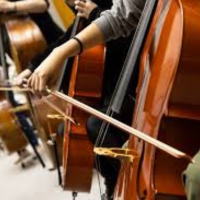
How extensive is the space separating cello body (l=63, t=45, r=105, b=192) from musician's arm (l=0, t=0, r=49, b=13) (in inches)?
22.2

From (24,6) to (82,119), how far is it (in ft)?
2.28

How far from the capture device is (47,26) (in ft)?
6.64

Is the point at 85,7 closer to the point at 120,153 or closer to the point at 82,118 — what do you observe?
the point at 82,118

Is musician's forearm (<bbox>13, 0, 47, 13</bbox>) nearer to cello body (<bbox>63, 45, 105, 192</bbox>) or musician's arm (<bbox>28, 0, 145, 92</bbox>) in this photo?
cello body (<bbox>63, 45, 105, 192</bbox>)

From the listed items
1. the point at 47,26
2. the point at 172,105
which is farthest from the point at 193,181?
the point at 47,26

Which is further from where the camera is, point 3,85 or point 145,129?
point 3,85

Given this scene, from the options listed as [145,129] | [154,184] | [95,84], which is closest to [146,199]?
[154,184]

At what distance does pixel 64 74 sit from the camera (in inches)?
59.4

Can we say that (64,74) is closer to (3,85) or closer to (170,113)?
(3,85)

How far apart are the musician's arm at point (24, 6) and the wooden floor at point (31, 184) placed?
0.71 meters

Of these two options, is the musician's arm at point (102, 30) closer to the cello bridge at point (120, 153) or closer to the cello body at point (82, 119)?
the cello bridge at point (120, 153)

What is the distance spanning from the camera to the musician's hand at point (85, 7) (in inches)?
52.2

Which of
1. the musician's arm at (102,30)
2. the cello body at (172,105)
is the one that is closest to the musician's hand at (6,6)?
the musician's arm at (102,30)

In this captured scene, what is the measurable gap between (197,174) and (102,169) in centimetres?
72
